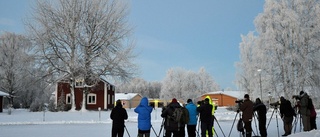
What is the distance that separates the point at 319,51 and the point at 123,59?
22121 millimetres

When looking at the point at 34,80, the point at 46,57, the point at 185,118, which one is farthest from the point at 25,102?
the point at 185,118

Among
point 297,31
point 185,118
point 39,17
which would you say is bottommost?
point 185,118

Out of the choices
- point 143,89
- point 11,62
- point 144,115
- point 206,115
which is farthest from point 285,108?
point 143,89

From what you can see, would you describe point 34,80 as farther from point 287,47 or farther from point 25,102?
point 287,47

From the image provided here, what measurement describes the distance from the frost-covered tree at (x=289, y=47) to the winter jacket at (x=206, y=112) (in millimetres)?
22614

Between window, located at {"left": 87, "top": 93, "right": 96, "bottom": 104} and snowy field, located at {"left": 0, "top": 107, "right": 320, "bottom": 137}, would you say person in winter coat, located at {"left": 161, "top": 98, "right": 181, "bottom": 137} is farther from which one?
window, located at {"left": 87, "top": 93, "right": 96, "bottom": 104}

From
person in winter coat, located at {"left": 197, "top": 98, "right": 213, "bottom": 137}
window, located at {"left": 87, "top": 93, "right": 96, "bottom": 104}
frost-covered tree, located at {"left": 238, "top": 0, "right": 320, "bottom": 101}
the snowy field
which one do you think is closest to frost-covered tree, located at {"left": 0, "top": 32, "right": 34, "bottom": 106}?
window, located at {"left": 87, "top": 93, "right": 96, "bottom": 104}

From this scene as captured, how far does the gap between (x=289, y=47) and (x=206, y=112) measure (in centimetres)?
2424

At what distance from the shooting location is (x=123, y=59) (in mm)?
39625

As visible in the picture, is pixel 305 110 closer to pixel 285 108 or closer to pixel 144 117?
pixel 285 108

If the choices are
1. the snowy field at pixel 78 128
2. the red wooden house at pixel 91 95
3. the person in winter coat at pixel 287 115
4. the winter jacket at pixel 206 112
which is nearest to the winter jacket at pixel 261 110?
the snowy field at pixel 78 128

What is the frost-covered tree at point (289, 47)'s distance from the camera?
104 feet

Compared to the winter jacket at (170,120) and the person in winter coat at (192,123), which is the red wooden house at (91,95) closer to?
the person in winter coat at (192,123)

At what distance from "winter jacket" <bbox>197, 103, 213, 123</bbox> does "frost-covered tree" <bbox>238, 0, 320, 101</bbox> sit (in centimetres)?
2261
